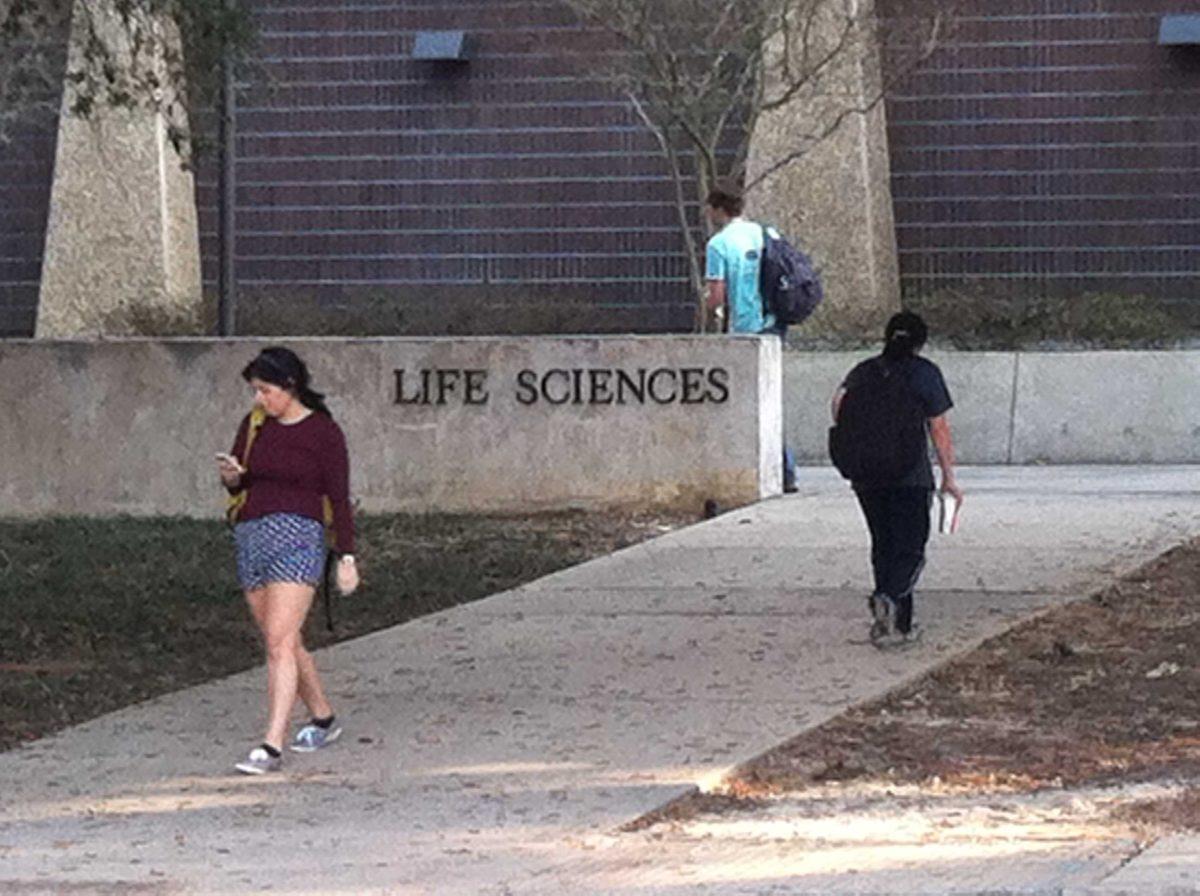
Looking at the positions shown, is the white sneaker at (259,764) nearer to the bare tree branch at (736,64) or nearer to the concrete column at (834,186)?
the bare tree branch at (736,64)

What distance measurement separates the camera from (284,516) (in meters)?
10.6

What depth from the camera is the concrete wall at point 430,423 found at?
18.4 meters

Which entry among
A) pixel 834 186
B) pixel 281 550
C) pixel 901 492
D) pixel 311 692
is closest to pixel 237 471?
pixel 281 550

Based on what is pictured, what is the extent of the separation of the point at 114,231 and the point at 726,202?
9.81m

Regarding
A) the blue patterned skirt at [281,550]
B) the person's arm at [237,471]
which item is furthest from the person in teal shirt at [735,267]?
the blue patterned skirt at [281,550]

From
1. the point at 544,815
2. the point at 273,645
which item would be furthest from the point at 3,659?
the point at 544,815

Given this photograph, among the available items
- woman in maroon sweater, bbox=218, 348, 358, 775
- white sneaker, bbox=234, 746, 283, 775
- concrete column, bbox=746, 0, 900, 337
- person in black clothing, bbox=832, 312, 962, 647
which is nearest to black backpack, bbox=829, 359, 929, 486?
person in black clothing, bbox=832, 312, 962, 647

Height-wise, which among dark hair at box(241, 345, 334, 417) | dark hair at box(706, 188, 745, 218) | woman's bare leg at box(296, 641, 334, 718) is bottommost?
woman's bare leg at box(296, 641, 334, 718)

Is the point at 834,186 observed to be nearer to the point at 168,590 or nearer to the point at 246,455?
the point at 168,590

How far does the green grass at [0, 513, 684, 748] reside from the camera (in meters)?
12.8

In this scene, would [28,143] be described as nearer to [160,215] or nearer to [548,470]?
[160,215]

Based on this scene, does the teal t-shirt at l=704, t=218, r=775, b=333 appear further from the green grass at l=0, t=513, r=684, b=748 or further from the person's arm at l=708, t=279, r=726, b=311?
the green grass at l=0, t=513, r=684, b=748

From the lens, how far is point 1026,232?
84.6ft

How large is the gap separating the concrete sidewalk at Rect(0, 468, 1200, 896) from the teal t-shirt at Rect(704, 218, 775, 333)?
1894 mm
